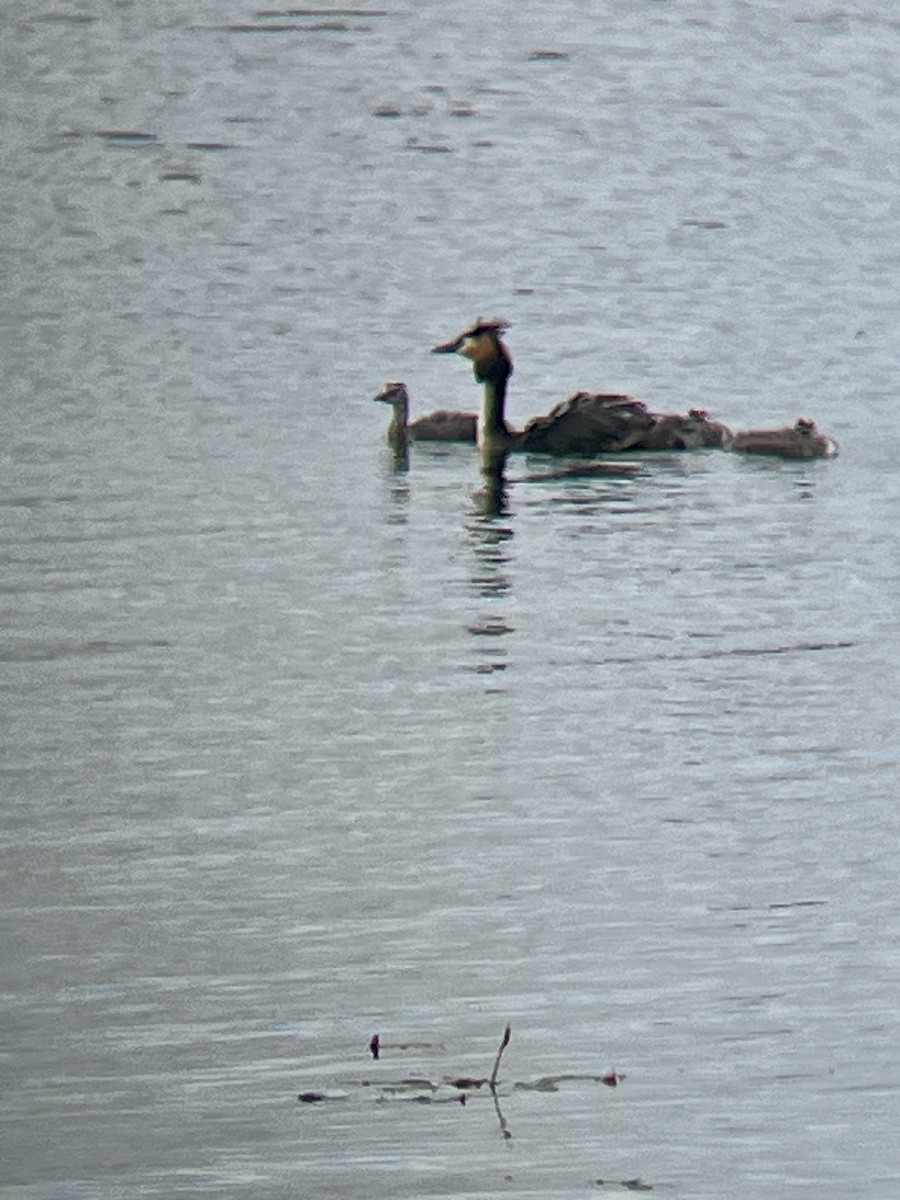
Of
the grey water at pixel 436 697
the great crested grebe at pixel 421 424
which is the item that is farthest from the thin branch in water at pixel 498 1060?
the great crested grebe at pixel 421 424

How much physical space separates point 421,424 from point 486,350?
2.66ft

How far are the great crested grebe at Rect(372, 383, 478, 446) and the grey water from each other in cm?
19

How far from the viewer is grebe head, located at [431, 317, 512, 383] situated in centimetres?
1609

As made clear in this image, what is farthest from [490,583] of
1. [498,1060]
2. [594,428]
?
[498,1060]

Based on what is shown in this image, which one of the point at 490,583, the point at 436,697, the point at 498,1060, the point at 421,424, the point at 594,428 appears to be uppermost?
the point at 498,1060

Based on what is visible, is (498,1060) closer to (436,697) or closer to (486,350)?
(436,697)

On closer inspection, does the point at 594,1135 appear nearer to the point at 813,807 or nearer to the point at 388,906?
the point at 388,906

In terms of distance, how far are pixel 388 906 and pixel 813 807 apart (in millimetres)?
1358

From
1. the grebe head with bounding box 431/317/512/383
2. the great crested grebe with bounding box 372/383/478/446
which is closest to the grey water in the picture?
the great crested grebe with bounding box 372/383/478/446

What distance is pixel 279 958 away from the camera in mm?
6395

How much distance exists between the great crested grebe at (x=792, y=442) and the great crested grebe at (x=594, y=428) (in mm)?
323

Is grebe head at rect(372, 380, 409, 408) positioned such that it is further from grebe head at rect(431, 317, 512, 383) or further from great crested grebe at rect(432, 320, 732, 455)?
grebe head at rect(431, 317, 512, 383)

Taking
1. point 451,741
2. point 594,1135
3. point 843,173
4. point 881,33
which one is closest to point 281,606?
point 451,741

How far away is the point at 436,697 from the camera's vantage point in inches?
361
